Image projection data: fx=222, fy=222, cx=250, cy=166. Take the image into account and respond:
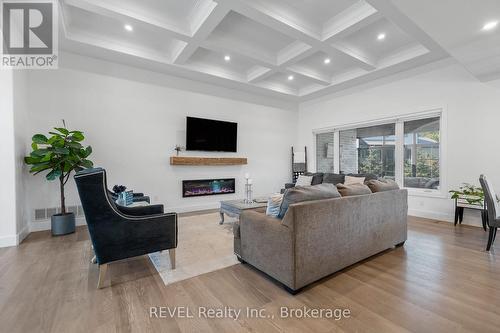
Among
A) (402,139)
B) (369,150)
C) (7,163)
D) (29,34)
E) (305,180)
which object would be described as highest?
(29,34)

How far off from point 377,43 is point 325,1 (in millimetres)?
1720

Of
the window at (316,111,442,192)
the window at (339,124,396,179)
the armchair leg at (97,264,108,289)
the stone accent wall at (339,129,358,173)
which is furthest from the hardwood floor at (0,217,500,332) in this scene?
the stone accent wall at (339,129,358,173)

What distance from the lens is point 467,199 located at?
12.7ft

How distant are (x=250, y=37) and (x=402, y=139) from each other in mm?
4047

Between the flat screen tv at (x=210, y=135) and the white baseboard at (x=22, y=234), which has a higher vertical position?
the flat screen tv at (x=210, y=135)

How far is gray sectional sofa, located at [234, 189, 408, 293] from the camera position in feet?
6.32

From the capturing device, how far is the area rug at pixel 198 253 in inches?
94.4

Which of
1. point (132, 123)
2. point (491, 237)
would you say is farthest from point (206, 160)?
point (491, 237)

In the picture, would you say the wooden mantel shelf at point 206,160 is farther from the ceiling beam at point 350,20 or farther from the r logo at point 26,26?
the ceiling beam at point 350,20

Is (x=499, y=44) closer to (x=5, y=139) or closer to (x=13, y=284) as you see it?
(x=13, y=284)

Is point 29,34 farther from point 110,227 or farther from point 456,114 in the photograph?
point 456,114

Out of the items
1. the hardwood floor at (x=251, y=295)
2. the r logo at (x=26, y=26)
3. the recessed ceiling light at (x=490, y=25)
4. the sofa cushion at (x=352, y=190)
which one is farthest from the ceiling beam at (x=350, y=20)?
the r logo at (x=26, y=26)

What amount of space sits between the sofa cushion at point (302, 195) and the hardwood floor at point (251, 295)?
0.80m

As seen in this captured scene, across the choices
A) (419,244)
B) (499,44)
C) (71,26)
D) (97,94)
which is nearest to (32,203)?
(97,94)
